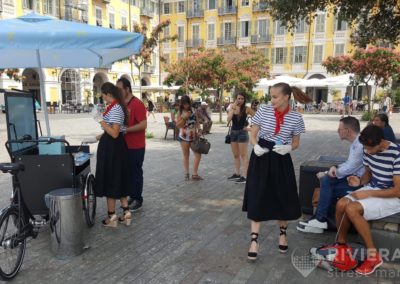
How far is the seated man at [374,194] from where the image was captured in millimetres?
3236

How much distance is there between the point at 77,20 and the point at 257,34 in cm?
1997

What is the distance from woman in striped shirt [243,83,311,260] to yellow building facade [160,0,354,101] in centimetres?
3434

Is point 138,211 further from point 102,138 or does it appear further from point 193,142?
point 193,142

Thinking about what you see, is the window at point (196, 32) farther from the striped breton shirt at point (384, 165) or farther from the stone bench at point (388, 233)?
the stone bench at point (388, 233)

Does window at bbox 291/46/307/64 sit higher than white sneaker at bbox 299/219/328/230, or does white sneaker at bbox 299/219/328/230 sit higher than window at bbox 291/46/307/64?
window at bbox 291/46/307/64

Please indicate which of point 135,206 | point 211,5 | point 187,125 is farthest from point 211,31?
point 135,206

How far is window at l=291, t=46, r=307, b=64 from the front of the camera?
40.2 meters

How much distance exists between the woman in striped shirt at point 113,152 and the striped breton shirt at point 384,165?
2.49 metres

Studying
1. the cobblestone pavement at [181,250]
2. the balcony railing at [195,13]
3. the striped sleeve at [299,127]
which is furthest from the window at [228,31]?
the striped sleeve at [299,127]

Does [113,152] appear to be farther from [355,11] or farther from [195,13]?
[195,13]

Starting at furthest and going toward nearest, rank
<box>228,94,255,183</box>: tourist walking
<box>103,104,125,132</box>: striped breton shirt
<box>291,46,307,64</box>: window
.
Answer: <box>291,46,307,64</box>: window
<box>228,94,255,183</box>: tourist walking
<box>103,104,125,132</box>: striped breton shirt

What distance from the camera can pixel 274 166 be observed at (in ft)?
11.2

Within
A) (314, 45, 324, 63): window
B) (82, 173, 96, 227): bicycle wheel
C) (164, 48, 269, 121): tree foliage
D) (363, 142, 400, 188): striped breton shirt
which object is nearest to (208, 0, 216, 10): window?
(314, 45, 324, 63): window

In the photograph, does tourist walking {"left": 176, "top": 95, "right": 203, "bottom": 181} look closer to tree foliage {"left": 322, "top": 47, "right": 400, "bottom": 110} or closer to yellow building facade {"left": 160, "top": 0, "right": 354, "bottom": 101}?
tree foliage {"left": 322, "top": 47, "right": 400, "bottom": 110}
